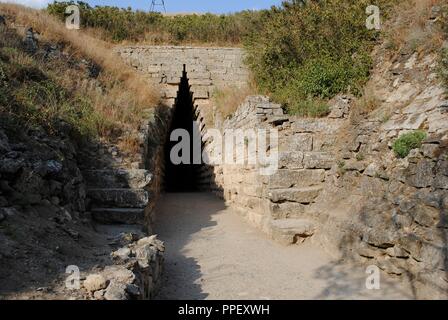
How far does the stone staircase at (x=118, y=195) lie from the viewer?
20.2ft

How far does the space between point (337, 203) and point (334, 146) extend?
4.31 feet

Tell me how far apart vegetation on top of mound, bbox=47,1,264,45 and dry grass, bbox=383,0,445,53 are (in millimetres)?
6783

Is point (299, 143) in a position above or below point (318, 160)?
above

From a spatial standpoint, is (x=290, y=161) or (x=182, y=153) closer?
(x=290, y=161)

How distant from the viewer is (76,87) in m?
8.71

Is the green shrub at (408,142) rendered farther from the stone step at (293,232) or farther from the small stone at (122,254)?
the small stone at (122,254)

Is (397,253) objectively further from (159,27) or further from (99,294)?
(159,27)

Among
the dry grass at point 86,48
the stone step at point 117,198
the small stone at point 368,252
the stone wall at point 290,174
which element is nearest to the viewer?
the small stone at point 368,252

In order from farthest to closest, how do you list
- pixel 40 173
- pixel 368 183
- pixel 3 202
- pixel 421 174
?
pixel 368 183, pixel 40 173, pixel 421 174, pixel 3 202

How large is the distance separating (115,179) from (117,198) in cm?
45

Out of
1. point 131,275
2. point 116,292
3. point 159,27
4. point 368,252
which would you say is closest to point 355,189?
point 368,252

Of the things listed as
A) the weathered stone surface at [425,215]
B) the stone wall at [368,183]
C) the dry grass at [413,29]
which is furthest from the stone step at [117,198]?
the dry grass at [413,29]

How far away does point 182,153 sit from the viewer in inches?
658
